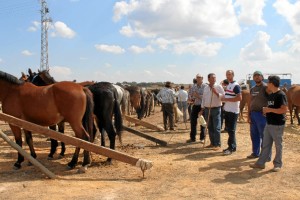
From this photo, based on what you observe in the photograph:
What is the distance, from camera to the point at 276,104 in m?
6.37

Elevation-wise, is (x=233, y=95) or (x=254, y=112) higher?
(x=233, y=95)

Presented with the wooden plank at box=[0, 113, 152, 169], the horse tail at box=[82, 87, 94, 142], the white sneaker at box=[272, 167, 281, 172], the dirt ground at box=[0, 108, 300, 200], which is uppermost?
the horse tail at box=[82, 87, 94, 142]

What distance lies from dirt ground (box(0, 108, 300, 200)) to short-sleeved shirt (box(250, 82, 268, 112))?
4.28 ft

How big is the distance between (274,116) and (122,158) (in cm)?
318

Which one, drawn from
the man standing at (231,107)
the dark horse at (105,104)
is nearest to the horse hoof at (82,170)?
the dark horse at (105,104)

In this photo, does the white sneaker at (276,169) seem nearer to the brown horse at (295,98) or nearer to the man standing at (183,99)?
the man standing at (183,99)

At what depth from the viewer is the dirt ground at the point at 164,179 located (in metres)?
5.12

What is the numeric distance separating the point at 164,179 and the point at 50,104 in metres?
2.85

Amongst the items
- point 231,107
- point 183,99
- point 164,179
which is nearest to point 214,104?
point 231,107

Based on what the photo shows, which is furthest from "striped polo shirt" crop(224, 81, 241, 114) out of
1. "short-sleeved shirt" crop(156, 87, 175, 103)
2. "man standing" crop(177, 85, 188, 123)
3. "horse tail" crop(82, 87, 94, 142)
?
"man standing" crop(177, 85, 188, 123)

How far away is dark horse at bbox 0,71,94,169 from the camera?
663 centimetres

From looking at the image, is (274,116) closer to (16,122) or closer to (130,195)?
(130,195)

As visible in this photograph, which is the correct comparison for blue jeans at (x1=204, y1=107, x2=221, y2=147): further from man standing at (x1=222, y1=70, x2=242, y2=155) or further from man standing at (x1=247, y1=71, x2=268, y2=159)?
man standing at (x1=247, y1=71, x2=268, y2=159)

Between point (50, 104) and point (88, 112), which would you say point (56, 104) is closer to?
point (50, 104)
